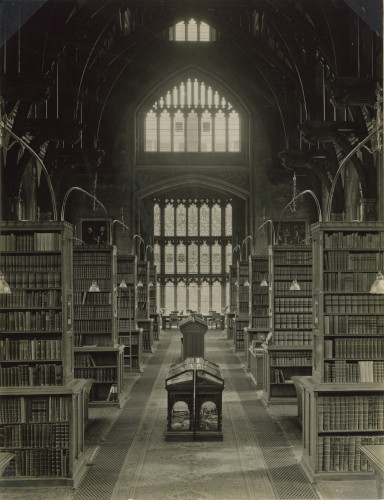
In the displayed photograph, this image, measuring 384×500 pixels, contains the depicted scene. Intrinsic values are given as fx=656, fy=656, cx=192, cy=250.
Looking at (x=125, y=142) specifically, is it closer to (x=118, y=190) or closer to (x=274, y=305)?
(x=118, y=190)

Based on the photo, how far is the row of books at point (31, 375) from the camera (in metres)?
7.03

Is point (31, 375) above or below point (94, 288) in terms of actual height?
below

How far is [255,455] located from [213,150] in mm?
17501

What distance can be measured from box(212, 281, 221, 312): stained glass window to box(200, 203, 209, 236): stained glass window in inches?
83.4

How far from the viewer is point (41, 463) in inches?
266

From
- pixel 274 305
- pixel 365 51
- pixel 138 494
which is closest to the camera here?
pixel 138 494

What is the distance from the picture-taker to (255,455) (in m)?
7.77

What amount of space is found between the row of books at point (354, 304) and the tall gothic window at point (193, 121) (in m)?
17.3

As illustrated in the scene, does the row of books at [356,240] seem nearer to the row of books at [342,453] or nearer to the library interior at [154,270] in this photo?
the library interior at [154,270]

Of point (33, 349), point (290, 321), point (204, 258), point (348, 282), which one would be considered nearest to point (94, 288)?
point (290, 321)

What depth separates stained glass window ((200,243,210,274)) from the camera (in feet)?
87.7

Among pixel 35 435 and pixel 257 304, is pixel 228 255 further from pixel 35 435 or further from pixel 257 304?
pixel 35 435

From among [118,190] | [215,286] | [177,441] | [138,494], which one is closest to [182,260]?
[215,286]

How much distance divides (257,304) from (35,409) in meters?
8.71
